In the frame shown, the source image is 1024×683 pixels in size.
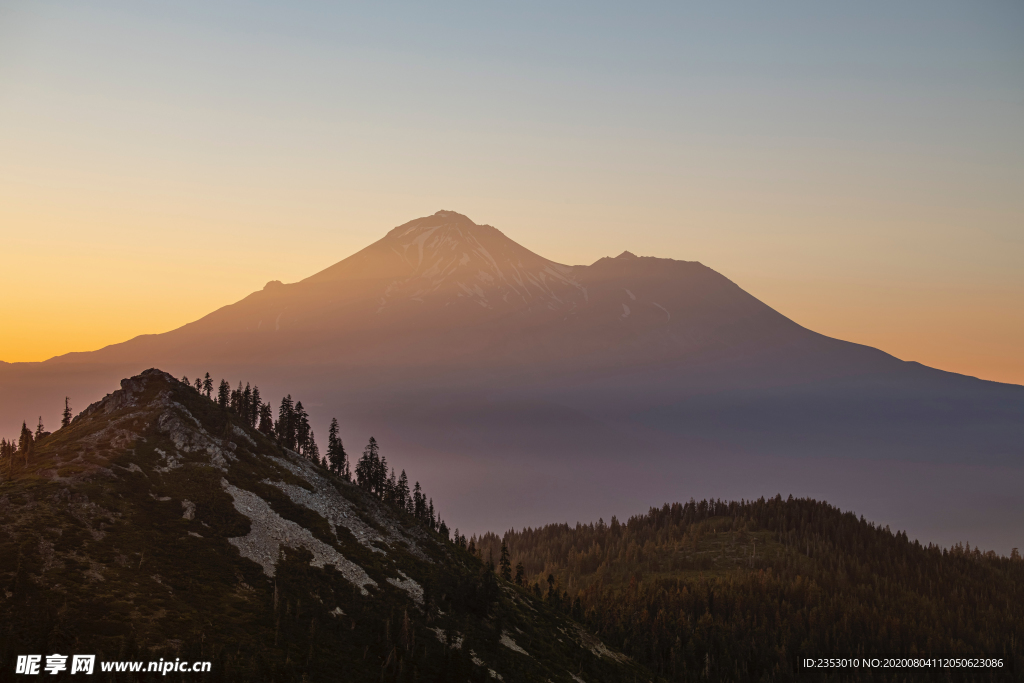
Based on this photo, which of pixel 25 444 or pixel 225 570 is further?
pixel 25 444

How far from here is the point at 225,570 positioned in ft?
414

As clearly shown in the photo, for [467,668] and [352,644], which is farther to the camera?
[467,668]

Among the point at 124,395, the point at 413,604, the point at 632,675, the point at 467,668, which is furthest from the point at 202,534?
the point at 632,675

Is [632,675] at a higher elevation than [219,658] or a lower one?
lower

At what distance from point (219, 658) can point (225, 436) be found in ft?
278

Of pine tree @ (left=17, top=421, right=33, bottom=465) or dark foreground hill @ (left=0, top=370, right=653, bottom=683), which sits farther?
pine tree @ (left=17, top=421, right=33, bottom=465)

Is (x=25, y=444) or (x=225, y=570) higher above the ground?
(x=25, y=444)

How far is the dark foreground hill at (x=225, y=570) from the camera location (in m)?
101

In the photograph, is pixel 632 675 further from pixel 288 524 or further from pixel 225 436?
pixel 225 436

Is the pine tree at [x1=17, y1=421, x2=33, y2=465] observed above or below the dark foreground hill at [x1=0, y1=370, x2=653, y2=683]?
above

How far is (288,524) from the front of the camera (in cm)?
15188

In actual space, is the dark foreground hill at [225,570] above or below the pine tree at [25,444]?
below

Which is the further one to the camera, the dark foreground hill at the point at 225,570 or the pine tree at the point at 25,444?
the pine tree at the point at 25,444

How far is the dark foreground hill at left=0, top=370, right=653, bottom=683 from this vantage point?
10069 cm
